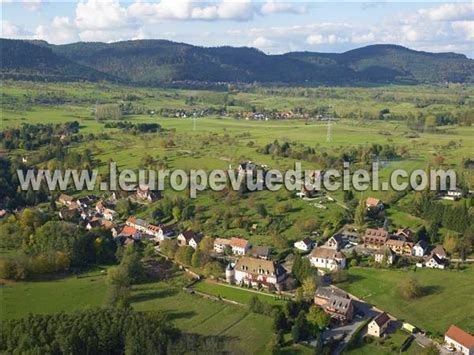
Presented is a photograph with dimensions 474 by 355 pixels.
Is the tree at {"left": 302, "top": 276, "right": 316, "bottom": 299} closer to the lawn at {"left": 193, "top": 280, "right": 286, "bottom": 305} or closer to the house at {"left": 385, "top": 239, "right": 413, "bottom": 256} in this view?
the lawn at {"left": 193, "top": 280, "right": 286, "bottom": 305}

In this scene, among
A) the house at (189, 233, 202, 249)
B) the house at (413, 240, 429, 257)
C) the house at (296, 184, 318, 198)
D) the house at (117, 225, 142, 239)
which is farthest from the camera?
the house at (296, 184, 318, 198)

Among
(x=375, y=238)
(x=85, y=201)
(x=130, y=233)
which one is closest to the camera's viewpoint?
(x=375, y=238)

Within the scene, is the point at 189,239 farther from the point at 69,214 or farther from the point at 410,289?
the point at 410,289

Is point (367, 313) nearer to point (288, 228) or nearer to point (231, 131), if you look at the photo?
point (288, 228)

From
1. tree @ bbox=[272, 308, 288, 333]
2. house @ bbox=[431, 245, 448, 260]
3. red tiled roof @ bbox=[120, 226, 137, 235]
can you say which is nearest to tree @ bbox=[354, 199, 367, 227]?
house @ bbox=[431, 245, 448, 260]

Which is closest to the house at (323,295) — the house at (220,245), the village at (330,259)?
the village at (330,259)

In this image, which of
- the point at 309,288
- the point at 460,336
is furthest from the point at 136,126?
the point at 460,336

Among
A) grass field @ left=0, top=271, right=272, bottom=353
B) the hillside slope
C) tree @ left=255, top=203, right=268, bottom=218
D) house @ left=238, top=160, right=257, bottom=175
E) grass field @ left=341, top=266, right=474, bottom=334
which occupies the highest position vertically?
the hillside slope
